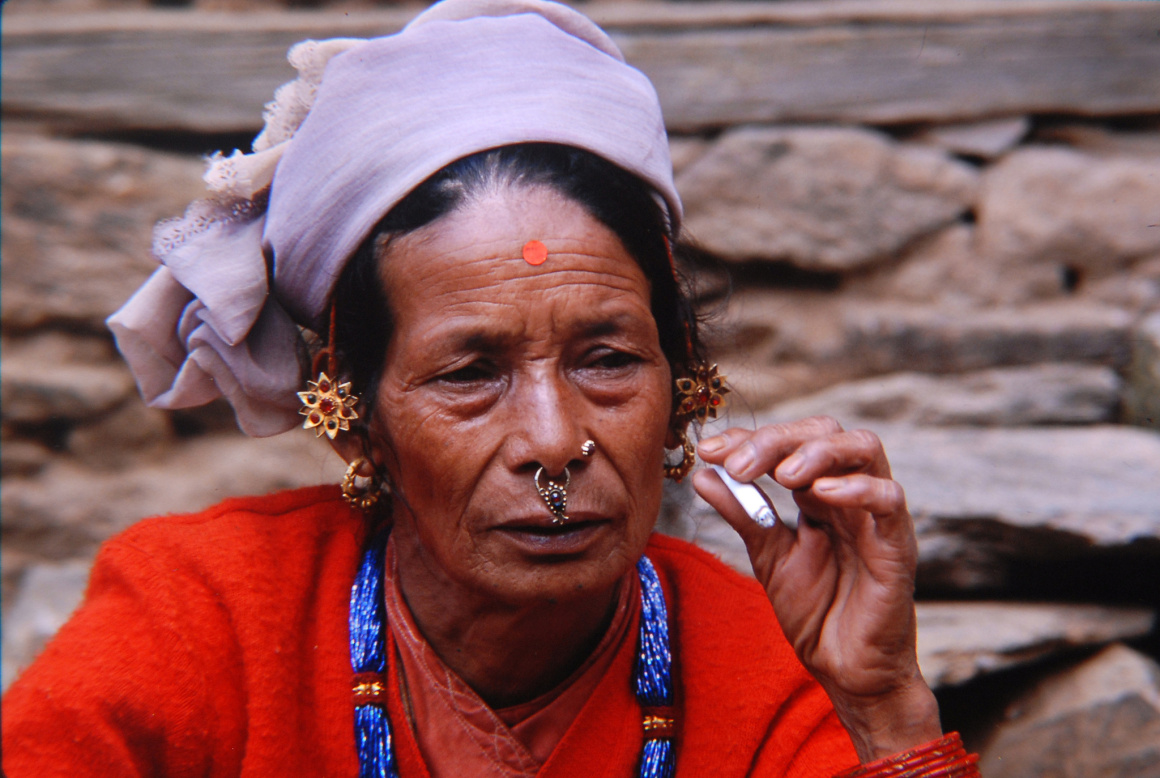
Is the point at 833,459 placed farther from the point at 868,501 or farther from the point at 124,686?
the point at 124,686

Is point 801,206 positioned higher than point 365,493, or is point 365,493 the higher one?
point 801,206

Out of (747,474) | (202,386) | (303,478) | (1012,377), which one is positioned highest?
(747,474)

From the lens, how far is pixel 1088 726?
98.3 inches

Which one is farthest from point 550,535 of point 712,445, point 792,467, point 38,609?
point 38,609

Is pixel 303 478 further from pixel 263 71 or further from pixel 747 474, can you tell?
pixel 747 474

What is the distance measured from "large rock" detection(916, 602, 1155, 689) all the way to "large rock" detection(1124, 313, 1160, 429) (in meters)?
0.68

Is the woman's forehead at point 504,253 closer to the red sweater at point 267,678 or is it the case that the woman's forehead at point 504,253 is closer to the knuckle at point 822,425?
the knuckle at point 822,425

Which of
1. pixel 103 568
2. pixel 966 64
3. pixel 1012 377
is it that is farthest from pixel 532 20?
pixel 1012 377

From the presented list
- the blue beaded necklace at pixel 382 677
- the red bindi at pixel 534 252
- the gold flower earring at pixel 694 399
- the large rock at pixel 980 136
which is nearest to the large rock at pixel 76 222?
the blue beaded necklace at pixel 382 677

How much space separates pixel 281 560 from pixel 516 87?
1.15m

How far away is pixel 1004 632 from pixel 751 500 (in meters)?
1.30

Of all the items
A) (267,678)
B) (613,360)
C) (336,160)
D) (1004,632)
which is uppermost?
(336,160)

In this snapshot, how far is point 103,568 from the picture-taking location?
192 cm

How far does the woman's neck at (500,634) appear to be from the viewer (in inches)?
78.1
